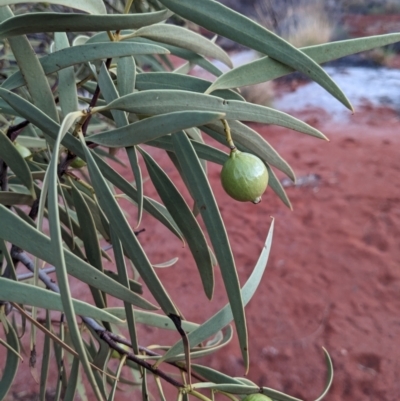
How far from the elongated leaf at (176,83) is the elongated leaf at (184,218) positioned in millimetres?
103

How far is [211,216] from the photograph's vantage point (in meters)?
0.42

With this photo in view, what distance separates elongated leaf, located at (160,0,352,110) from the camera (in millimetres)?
413

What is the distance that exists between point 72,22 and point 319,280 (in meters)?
1.93

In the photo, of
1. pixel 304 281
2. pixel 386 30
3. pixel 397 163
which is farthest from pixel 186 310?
pixel 386 30

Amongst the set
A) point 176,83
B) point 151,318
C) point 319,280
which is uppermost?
point 176,83

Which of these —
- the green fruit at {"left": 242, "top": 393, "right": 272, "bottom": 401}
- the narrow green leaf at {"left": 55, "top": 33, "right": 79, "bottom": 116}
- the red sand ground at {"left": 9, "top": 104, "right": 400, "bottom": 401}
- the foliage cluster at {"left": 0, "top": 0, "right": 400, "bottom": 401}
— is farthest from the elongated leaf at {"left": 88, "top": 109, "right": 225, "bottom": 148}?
the red sand ground at {"left": 9, "top": 104, "right": 400, "bottom": 401}

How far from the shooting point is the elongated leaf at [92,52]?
1.42 ft

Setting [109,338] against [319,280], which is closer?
[109,338]

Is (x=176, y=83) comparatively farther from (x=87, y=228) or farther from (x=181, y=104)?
(x=87, y=228)

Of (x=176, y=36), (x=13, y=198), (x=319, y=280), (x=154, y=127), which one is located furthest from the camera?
(x=319, y=280)

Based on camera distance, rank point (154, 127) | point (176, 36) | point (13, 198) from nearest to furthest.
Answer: point (154, 127) → point (176, 36) → point (13, 198)

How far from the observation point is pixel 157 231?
102 inches

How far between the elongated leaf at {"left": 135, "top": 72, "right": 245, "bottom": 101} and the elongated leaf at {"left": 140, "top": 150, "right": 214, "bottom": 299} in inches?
4.1

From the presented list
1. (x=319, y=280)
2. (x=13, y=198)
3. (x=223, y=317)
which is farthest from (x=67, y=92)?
(x=319, y=280)
